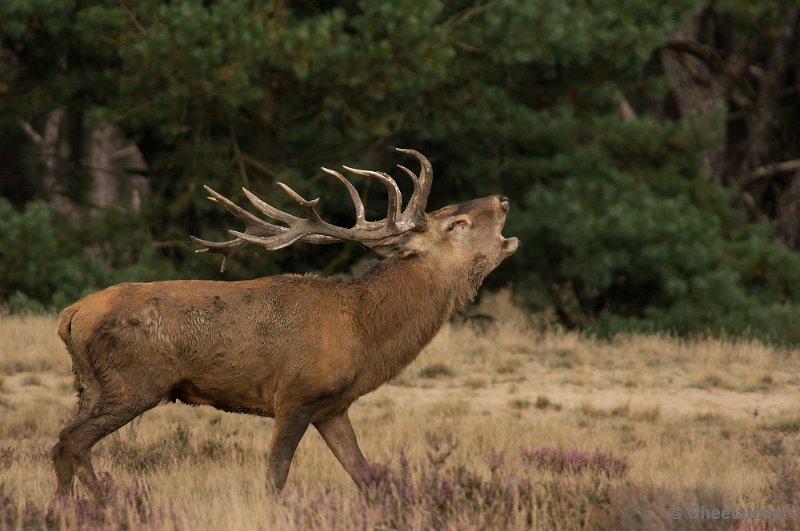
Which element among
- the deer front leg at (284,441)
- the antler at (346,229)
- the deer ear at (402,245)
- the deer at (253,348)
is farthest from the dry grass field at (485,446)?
the antler at (346,229)

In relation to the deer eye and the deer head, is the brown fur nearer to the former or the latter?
the deer head

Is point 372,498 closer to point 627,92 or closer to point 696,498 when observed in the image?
point 696,498

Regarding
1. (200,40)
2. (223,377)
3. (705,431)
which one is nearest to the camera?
(223,377)

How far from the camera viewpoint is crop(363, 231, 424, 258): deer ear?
832cm

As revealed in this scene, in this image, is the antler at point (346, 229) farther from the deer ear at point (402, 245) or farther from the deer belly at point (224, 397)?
the deer belly at point (224, 397)

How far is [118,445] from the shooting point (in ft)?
30.0

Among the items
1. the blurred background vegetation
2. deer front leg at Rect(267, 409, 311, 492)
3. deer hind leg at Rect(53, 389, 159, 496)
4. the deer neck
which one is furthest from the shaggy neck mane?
the blurred background vegetation

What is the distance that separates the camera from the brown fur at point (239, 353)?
7.44 m

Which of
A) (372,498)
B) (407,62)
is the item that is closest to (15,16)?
(407,62)

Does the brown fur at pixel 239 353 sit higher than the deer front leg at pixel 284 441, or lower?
higher

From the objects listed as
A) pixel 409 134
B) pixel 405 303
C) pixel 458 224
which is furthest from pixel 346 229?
pixel 409 134

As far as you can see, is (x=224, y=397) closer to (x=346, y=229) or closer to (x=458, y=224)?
(x=346, y=229)

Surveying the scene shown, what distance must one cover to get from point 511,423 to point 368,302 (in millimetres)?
3088

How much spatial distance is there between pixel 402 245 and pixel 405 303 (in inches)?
17.2
